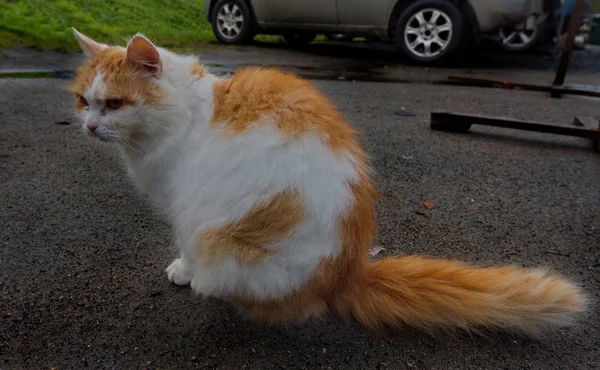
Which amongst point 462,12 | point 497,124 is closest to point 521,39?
point 462,12

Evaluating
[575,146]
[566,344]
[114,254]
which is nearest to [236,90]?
[114,254]

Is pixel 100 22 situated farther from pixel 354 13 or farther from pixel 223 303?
pixel 223 303

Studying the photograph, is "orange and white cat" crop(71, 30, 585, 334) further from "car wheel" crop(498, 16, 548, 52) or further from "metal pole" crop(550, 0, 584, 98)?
"car wheel" crop(498, 16, 548, 52)

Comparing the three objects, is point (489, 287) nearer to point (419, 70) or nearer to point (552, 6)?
point (419, 70)

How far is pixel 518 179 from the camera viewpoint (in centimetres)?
337

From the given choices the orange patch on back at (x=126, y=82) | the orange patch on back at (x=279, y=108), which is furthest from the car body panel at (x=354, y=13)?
the orange patch on back at (x=126, y=82)

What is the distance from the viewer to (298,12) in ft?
26.7

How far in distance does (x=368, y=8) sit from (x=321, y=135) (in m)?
6.56

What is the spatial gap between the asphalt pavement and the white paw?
0.15 ft

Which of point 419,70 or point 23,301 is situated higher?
point 23,301

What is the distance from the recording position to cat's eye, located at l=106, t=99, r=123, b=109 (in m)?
1.77

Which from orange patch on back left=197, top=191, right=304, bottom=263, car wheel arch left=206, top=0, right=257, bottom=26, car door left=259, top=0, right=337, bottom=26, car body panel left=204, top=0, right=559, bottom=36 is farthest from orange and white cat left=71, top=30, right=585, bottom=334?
car wheel arch left=206, top=0, right=257, bottom=26

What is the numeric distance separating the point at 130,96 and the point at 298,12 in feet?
23.0

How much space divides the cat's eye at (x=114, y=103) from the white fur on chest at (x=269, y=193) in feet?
1.30
